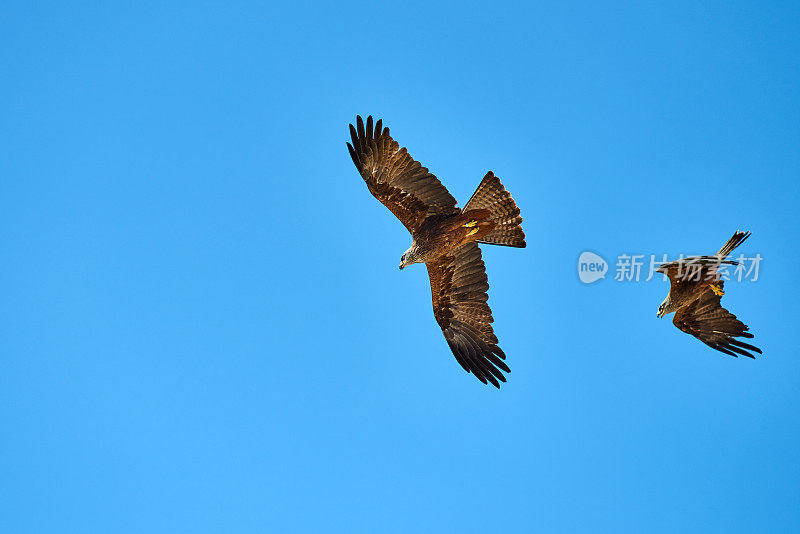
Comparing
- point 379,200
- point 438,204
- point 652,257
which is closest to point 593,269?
point 652,257

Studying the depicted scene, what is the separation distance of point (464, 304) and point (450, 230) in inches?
53.5

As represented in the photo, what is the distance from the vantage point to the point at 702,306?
1209cm

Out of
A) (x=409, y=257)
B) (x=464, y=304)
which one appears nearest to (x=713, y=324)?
(x=464, y=304)

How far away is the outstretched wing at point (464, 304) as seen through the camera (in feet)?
37.1

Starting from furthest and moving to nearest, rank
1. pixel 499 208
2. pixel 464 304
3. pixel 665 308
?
1. pixel 665 308
2. pixel 464 304
3. pixel 499 208

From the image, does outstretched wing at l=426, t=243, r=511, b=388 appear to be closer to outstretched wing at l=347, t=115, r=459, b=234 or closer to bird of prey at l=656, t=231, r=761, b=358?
outstretched wing at l=347, t=115, r=459, b=234

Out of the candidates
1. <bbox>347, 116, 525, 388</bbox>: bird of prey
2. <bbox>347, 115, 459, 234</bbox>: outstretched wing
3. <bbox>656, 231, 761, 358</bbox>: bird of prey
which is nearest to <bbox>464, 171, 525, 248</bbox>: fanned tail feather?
<bbox>347, 116, 525, 388</bbox>: bird of prey

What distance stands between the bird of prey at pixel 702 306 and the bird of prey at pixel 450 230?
9.07 ft

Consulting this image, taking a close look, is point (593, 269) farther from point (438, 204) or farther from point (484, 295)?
point (438, 204)

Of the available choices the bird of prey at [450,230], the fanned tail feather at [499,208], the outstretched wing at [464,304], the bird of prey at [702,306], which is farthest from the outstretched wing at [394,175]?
the bird of prey at [702,306]

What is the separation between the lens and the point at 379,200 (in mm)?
10906

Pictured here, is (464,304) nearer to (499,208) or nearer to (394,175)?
(499,208)

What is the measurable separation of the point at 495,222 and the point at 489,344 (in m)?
1.91

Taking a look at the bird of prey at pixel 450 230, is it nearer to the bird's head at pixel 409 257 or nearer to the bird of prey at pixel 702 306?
the bird's head at pixel 409 257
